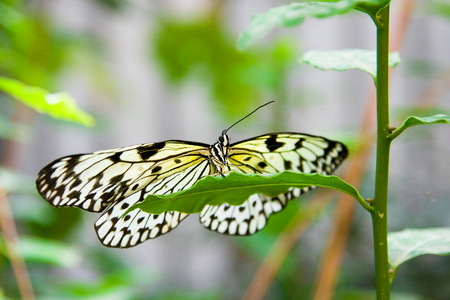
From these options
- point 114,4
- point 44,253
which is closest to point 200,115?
point 114,4

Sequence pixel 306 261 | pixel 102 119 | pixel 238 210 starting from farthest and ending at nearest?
pixel 306 261
pixel 102 119
pixel 238 210

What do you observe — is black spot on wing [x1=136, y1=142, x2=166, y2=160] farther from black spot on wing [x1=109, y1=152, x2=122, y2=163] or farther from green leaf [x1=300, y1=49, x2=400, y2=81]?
green leaf [x1=300, y1=49, x2=400, y2=81]

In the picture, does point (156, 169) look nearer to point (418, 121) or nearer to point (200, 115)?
point (418, 121)

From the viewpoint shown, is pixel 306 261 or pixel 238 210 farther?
pixel 306 261

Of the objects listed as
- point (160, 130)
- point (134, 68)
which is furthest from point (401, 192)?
point (134, 68)

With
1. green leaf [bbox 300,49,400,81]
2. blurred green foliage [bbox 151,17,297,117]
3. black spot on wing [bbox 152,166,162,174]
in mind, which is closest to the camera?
green leaf [bbox 300,49,400,81]

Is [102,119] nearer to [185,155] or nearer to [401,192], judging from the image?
[185,155]

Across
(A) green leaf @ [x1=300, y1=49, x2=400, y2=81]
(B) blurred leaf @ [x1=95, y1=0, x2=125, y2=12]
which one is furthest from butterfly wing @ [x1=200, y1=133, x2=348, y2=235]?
(B) blurred leaf @ [x1=95, y1=0, x2=125, y2=12]
